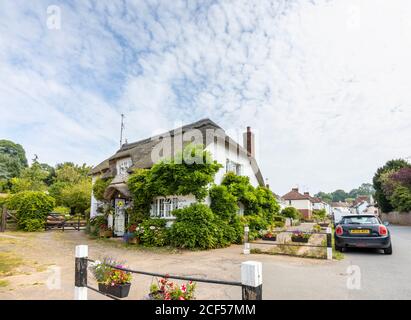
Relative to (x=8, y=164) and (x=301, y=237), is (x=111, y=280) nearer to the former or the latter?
(x=301, y=237)

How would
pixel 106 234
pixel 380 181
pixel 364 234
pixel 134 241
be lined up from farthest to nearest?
pixel 380 181 < pixel 106 234 < pixel 134 241 < pixel 364 234

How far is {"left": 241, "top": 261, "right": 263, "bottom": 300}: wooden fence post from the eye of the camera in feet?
8.80

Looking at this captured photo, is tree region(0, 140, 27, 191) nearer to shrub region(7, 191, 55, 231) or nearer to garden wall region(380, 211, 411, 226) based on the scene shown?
shrub region(7, 191, 55, 231)

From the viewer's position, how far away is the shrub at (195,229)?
12125 mm

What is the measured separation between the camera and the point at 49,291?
19.0 ft

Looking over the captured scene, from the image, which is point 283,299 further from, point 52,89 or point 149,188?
point 52,89

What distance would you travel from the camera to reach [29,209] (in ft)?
66.6

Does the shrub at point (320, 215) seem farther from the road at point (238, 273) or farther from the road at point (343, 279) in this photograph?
the road at point (343, 279)

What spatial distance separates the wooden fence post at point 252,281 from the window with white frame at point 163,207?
11710 millimetres

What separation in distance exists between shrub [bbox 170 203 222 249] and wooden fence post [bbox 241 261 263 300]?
9.58 meters

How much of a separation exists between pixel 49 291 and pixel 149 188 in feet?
27.7

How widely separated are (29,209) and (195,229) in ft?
49.9

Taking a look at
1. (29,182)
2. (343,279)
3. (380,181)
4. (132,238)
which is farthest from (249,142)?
(380,181)

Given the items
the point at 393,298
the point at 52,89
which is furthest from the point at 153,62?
the point at 393,298
